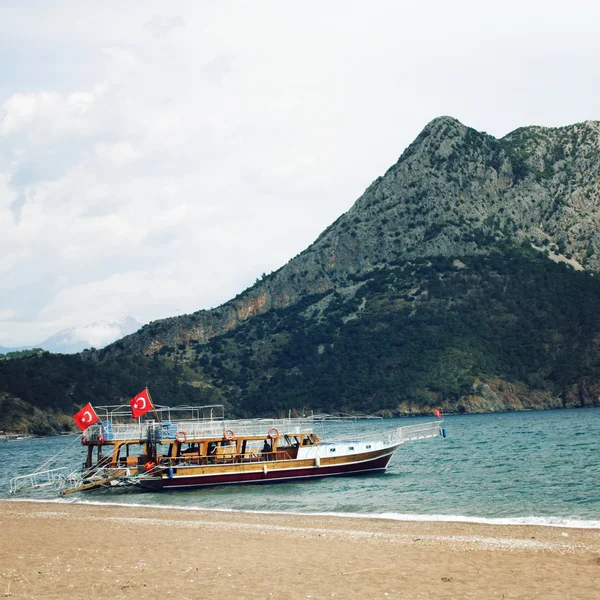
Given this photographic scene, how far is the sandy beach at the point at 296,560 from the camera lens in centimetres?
1859

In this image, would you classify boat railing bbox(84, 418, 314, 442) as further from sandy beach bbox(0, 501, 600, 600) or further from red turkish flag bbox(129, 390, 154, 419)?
sandy beach bbox(0, 501, 600, 600)

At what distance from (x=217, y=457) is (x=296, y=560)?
2947cm

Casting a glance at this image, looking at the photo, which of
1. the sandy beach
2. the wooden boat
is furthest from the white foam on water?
the wooden boat

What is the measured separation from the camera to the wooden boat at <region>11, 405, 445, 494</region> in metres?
49.9

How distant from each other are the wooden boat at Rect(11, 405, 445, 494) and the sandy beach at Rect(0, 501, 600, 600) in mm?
16625

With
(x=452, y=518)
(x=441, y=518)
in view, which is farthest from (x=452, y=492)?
(x=452, y=518)

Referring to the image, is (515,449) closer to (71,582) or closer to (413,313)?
(71,582)

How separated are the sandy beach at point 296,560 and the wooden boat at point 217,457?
16.6 metres

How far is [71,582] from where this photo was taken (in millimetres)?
19609

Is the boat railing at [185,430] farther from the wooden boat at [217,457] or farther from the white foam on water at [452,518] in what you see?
the white foam on water at [452,518]

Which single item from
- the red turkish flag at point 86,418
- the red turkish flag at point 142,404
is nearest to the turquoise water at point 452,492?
the red turkish flag at point 86,418

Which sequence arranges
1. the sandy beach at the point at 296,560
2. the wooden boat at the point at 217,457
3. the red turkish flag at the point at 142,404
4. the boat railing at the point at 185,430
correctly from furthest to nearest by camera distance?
the red turkish flag at the point at 142,404
the boat railing at the point at 185,430
the wooden boat at the point at 217,457
the sandy beach at the point at 296,560

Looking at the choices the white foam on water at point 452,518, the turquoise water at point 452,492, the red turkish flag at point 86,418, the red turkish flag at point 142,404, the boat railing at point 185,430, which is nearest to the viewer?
the white foam on water at point 452,518

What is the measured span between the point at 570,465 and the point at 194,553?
36.0 meters
